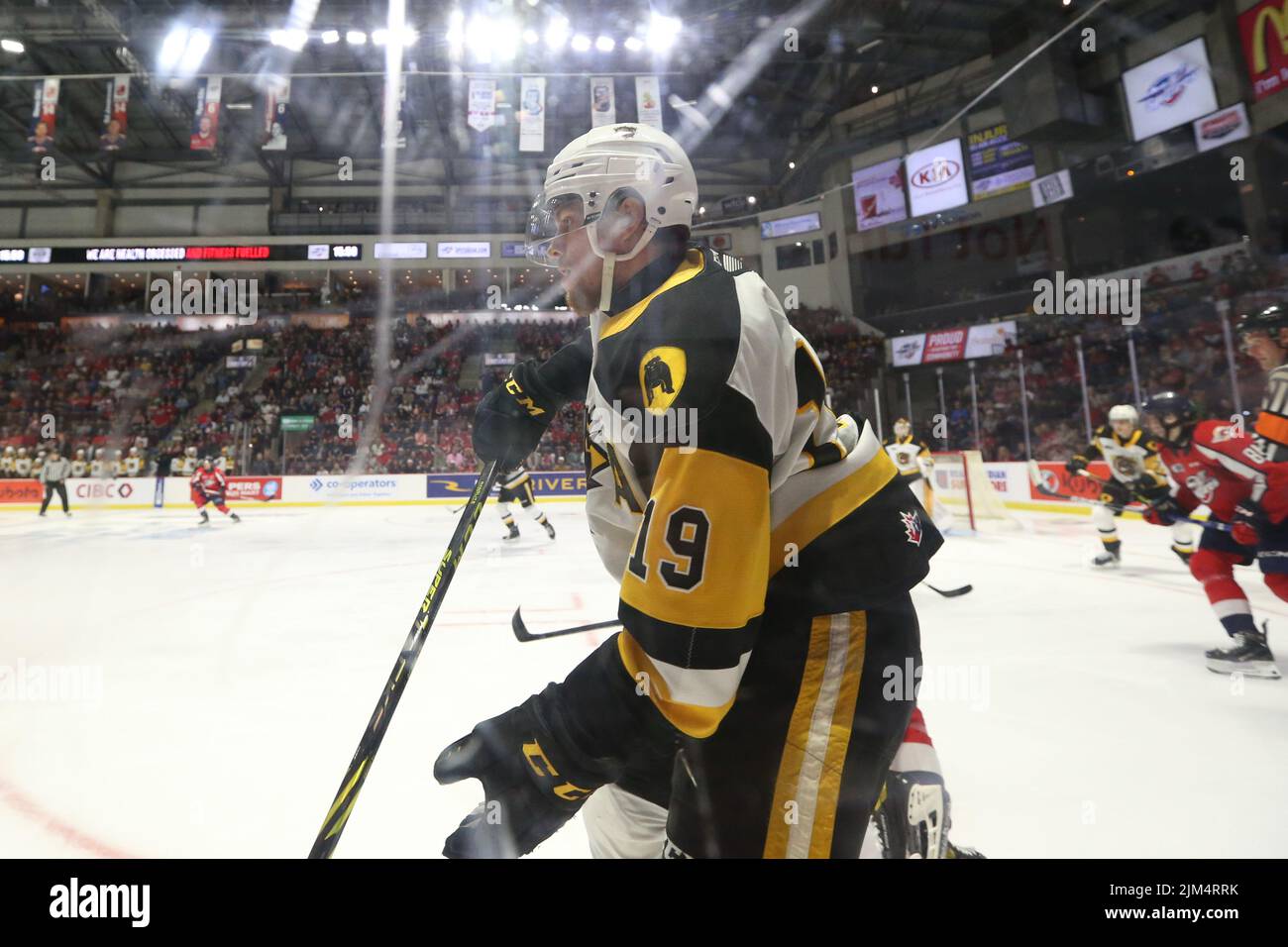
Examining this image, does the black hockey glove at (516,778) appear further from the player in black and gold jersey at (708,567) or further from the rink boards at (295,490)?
the rink boards at (295,490)

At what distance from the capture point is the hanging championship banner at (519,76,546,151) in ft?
38.6

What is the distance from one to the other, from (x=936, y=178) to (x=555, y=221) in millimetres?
20497

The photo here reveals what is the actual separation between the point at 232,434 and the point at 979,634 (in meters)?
16.3

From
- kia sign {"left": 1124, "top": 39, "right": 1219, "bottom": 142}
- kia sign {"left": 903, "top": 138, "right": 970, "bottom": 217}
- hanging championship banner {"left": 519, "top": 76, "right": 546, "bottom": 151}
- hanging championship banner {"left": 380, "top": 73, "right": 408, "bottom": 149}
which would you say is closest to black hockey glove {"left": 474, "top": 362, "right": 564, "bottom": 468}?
hanging championship banner {"left": 519, "top": 76, "right": 546, "bottom": 151}

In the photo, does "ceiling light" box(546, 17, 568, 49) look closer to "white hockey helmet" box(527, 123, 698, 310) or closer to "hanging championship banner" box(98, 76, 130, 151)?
"hanging championship banner" box(98, 76, 130, 151)

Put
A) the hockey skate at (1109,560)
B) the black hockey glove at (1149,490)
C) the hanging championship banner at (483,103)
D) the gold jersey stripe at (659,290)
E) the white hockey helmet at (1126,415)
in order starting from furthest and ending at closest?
the hanging championship banner at (483,103), the hockey skate at (1109,560), the white hockey helmet at (1126,415), the black hockey glove at (1149,490), the gold jersey stripe at (659,290)

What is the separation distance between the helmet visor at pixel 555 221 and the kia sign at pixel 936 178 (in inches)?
788

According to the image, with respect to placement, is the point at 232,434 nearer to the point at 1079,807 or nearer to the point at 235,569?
the point at 235,569

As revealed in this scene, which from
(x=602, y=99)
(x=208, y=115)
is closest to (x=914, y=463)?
(x=602, y=99)

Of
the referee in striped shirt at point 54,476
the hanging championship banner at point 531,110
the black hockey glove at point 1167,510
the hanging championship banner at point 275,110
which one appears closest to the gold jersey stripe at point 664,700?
the black hockey glove at point 1167,510

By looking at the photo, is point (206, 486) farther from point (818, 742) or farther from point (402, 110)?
point (402, 110)

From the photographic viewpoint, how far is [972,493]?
A: 9391 millimetres

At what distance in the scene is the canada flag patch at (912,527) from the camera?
1.04m
